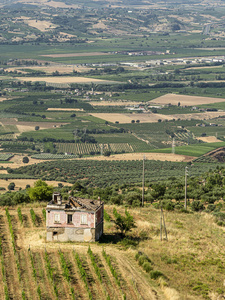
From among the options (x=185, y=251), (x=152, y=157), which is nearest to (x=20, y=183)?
(x=152, y=157)

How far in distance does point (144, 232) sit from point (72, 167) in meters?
77.2

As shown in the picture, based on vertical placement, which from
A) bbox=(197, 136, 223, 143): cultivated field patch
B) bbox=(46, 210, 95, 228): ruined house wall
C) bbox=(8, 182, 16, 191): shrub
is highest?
bbox=(46, 210, 95, 228): ruined house wall

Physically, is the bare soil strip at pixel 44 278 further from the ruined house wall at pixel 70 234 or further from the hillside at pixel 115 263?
the ruined house wall at pixel 70 234

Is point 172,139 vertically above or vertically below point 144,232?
below

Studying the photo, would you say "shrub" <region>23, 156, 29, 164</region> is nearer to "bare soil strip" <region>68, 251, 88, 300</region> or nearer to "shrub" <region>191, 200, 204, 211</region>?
"shrub" <region>191, 200, 204, 211</region>

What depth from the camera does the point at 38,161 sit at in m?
146

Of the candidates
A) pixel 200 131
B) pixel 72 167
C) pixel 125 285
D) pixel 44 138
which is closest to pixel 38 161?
pixel 72 167

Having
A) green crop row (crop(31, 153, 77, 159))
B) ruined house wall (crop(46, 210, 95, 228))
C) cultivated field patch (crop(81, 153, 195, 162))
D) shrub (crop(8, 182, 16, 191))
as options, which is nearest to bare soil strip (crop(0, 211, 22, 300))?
ruined house wall (crop(46, 210, 95, 228))

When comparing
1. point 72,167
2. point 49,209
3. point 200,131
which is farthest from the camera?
point 200,131

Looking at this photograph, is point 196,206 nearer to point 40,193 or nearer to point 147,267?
point 40,193

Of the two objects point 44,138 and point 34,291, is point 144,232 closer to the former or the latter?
point 34,291

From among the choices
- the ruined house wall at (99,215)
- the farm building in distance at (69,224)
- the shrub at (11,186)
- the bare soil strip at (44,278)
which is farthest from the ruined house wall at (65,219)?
the shrub at (11,186)

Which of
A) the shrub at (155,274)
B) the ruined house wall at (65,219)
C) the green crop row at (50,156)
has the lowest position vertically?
the green crop row at (50,156)

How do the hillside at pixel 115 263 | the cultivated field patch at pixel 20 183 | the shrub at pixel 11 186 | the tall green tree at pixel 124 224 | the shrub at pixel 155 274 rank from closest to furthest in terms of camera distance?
the hillside at pixel 115 263
the shrub at pixel 155 274
the tall green tree at pixel 124 224
the shrub at pixel 11 186
the cultivated field patch at pixel 20 183
